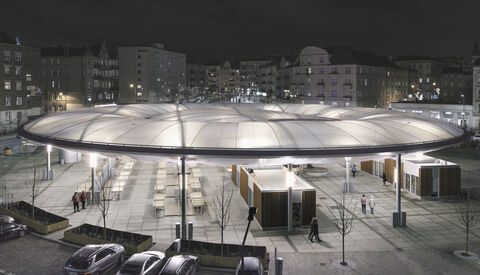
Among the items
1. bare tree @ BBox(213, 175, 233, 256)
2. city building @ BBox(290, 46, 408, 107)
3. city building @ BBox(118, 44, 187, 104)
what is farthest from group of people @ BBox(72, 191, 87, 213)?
city building @ BBox(118, 44, 187, 104)

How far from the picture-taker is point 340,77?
10606 centimetres

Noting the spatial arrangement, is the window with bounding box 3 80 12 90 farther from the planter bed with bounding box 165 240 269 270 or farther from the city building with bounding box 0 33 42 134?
the planter bed with bounding box 165 240 269 270

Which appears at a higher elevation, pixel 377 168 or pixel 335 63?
pixel 335 63

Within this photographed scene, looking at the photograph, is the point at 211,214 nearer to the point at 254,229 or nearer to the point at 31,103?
the point at 254,229

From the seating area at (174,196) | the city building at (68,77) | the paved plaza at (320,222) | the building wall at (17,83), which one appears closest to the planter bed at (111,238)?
the paved plaza at (320,222)

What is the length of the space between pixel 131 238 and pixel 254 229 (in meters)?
7.71

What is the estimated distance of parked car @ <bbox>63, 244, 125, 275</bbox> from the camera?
66.7ft

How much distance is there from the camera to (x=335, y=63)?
10669 centimetres

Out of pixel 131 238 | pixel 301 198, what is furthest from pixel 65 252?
pixel 301 198

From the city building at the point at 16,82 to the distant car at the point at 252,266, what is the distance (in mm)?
74442

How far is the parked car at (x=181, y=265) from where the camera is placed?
19.7 meters

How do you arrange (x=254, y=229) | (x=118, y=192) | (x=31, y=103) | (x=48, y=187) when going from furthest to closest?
(x=31, y=103)
(x=48, y=187)
(x=118, y=192)
(x=254, y=229)

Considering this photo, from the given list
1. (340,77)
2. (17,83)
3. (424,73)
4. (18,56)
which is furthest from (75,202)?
(424,73)

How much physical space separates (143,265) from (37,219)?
12.0 m
